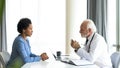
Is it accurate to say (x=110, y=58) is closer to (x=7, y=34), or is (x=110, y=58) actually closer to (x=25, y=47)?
(x=25, y=47)

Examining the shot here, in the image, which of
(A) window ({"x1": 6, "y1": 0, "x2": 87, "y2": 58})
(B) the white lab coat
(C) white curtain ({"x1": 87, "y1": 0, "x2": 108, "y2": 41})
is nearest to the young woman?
(B) the white lab coat

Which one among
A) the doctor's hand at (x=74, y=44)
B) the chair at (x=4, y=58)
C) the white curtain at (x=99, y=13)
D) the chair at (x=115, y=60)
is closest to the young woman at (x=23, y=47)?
the chair at (x=4, y=58)

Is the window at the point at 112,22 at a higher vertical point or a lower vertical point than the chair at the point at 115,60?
higher

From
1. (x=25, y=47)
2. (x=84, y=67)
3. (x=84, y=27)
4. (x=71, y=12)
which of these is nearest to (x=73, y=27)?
(x=71, y=12)

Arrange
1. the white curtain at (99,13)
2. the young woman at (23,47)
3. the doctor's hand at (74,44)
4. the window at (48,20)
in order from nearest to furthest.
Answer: the young woman at (23,47), the doctor's hand at (74,44), the white curtain at (99,13), the window at (48,20)

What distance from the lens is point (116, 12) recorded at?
11.5 feet

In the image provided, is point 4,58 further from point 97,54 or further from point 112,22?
point 112,22

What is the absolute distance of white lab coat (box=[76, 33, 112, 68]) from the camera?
8.30 ft

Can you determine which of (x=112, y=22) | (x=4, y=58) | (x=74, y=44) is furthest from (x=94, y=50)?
(x=112, y=22)

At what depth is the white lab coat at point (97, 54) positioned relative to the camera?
2529 millimetres

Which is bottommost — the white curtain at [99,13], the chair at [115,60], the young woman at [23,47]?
the chair at [115,60]

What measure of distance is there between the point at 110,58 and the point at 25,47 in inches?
43.1

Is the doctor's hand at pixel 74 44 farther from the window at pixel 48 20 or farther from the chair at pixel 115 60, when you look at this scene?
the window at pixel 48 20

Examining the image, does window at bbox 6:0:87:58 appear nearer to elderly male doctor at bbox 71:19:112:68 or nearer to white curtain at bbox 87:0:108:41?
white curtain at bbox 87:0:108:41
